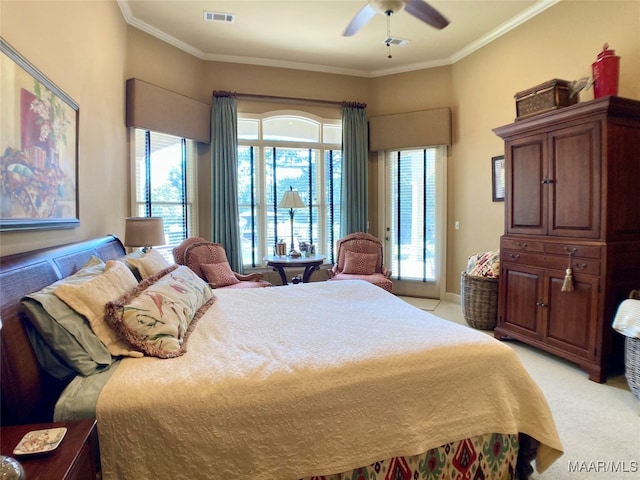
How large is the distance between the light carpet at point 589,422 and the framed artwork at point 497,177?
6.53ft

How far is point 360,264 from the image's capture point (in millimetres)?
4629

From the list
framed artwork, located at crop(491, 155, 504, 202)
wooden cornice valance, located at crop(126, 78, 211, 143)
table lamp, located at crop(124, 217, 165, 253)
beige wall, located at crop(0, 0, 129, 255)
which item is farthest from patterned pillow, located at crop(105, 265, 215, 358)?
framed artwork, located at crop(491, 155, 504, 202)

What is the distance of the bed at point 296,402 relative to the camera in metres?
1.21

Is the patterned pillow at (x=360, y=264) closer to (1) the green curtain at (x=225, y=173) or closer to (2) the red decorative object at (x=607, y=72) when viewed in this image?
(1) the green curtain at (x=225, y=173)

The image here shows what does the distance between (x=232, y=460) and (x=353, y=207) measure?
4.37 m

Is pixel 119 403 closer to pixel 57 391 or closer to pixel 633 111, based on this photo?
pixel 57 391

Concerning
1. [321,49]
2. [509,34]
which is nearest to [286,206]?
[321,49]

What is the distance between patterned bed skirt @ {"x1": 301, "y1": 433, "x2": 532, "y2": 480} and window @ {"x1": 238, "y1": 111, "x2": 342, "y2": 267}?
394cm

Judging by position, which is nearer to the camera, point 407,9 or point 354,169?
point 407,9

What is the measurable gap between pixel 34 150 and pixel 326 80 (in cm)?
429

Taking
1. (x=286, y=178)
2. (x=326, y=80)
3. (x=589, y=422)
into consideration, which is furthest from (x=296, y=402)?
(x=326, y=80)

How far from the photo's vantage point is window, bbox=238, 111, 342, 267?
5090 mm

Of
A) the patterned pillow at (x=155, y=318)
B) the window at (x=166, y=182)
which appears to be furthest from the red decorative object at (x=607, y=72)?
the window at (x=166, y=182)

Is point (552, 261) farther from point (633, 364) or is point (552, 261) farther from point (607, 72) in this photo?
point (607, 72)
